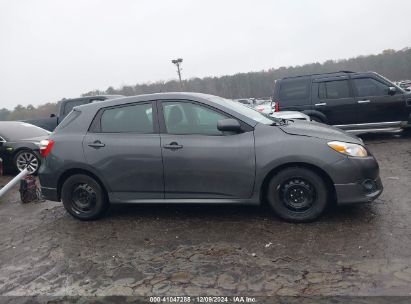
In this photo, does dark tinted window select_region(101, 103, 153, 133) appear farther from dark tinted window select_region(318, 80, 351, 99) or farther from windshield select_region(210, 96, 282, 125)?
dark tinted window select_region(318, 80, 351, 99)

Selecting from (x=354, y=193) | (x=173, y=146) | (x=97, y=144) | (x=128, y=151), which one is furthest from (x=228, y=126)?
(x=97, y=144)

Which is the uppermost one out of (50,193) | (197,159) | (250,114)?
(250,114)

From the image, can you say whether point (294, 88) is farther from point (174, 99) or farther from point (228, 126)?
point (228, 126)

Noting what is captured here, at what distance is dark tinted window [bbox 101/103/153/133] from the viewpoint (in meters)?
4.73

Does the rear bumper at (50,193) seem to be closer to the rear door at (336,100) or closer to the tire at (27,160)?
the tire at (27,160)

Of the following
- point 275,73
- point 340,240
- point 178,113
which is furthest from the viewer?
point 275,73

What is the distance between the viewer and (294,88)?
9812mm

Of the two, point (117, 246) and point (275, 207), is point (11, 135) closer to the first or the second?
point (117, 246)

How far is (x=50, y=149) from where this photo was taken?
5.04 meters

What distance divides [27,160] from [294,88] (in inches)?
272

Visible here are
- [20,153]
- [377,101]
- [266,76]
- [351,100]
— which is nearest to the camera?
[20,153]

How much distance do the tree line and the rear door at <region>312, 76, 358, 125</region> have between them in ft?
90.5

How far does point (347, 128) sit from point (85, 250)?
751 centimetres

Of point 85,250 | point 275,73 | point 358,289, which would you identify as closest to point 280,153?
point 358,289
